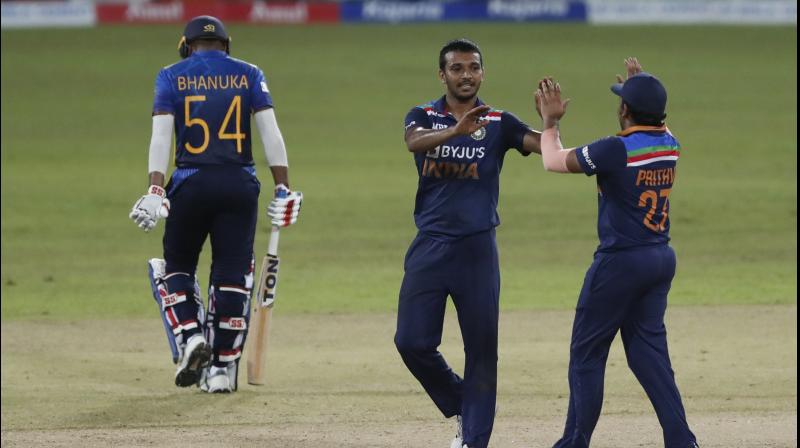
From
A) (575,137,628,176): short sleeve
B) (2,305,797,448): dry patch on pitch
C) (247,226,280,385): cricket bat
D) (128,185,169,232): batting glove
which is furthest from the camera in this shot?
(247,226,280,385): cricket bat

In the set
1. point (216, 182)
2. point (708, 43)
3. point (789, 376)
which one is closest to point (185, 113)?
point (216, 182)

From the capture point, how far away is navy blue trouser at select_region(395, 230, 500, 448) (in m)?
7.50

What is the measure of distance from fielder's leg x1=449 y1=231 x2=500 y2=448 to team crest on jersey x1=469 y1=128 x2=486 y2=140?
486mm

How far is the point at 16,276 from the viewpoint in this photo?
15.6 metres

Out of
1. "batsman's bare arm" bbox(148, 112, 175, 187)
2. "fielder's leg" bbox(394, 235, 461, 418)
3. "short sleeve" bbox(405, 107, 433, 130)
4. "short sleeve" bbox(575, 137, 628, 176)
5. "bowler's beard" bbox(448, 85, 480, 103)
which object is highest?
"bowler's beard" bbox(448, 85, 480, 103)

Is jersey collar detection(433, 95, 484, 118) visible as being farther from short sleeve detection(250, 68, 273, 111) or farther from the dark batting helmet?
the dark batting helmet

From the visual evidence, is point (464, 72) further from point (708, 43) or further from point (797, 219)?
point (708, 43)

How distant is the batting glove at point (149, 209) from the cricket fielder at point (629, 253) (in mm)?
2669

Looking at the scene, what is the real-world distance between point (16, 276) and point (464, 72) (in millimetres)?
9279

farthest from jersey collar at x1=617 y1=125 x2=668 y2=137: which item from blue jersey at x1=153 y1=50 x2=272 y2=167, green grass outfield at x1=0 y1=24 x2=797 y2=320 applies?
green grass outfield at x1=0 y1=24 x2=797 y2=320

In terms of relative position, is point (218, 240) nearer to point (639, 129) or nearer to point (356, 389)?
point (356, 389)

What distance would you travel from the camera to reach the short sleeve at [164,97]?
30.2 ft

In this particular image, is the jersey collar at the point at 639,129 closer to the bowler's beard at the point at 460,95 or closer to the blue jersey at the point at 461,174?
the blue jersey at the point at 461,174

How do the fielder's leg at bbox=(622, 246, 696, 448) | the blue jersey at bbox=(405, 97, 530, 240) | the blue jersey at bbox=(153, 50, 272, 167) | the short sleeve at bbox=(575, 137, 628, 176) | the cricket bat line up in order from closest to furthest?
1. the short sleeve at bbox=(575, 137, 628, 176)
2. the fielder's leg at bbox=(622, 246, 696, 448)
3. the blue jersey at bbox=(405, 97, 530, 240)
4. the blue jersey at bbox=(153, 50, 272, 167)
5. the cricket bat
